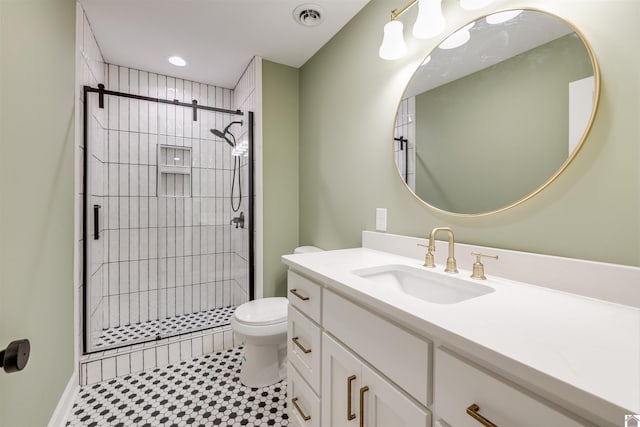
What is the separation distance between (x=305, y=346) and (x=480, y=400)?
79cm

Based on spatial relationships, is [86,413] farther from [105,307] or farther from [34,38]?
[34,38]

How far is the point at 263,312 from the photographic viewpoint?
1.78 metres

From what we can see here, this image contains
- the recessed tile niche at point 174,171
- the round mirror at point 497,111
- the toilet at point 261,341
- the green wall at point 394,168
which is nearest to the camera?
the green wall at point 394,168

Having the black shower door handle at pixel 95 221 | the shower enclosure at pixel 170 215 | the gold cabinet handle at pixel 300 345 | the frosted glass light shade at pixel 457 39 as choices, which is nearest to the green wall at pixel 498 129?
the frosted glass light shade at pixel 457 39

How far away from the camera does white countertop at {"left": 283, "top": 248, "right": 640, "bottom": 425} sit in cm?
41

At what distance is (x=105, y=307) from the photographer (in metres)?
2.41

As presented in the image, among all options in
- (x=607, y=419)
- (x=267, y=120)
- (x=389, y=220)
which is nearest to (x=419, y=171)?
(x=389, y=220)

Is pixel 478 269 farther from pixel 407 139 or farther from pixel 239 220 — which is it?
pixel 239 220

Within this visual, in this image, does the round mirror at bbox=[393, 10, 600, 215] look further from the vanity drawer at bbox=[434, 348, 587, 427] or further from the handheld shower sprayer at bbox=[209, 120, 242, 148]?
the handheld shower sprayer at bbox=[209, 120, 242, 148]

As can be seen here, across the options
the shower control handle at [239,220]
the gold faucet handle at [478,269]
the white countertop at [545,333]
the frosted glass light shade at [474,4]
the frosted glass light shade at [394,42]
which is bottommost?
the white countertop at [545,333]

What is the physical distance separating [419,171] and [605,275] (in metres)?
0.76

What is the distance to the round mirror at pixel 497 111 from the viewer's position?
0.87m

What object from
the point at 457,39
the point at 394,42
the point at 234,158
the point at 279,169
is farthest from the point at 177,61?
the point at 457,39

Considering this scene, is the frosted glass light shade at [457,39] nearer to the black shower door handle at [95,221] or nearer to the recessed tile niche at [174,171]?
the recessed tile niche at [174,171]
